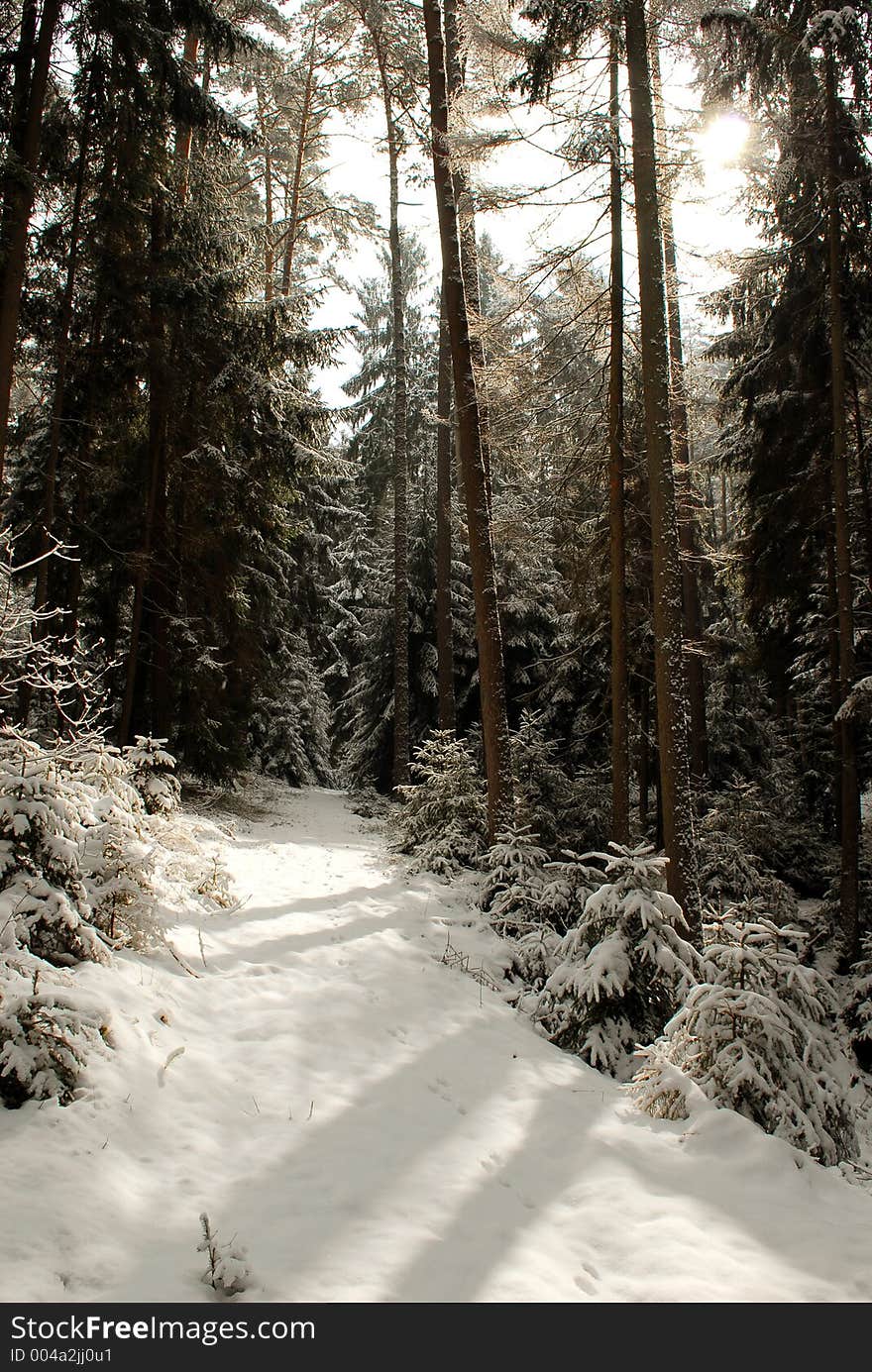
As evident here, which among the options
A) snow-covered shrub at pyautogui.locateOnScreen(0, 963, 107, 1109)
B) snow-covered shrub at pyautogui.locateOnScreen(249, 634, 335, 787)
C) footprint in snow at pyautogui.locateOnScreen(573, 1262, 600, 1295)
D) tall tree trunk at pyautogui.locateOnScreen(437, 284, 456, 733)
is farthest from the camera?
snow-covered shrub at pyautogui.locateOnScreen(249, 634, 335, 787)

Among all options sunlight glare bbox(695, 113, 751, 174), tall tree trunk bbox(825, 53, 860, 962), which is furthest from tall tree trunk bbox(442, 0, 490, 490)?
tall tree trunk bbox(825, 53, 860, 962)

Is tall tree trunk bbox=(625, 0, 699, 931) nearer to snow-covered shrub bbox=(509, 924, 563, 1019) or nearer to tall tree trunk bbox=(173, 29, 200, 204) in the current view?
snow-covered shrub bbox=(509, 924, 563, 1019)

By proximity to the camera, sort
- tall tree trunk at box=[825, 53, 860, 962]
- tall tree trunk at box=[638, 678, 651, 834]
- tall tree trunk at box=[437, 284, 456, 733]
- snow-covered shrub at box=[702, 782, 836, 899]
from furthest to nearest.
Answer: tall tree trunk at box=[437, 284, 456, 733]
tall tree trunk at box=[638, 678, 651, 834]
snow-covered shrub at box=[702, 782, 836, 899]
tall tree trunk at box=[825, 53, 860, 962]

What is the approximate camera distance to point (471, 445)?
30.5 feet

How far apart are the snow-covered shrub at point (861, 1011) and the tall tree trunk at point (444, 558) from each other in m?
8.14

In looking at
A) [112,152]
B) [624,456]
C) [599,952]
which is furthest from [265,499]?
[599,952]

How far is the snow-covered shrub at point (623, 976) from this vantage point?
550 cm

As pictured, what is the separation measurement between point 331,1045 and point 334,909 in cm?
269

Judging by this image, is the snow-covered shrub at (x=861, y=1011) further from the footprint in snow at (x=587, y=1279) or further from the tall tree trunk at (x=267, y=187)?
the tall tree trunk at (x=267, y=187)

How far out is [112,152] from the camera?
31.1 ft

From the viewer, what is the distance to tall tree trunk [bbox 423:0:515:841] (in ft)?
30.5

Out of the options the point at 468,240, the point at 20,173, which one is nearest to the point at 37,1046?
the point at 20,173

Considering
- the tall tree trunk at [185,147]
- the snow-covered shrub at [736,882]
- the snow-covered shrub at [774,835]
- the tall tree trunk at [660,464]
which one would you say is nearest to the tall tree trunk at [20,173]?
the tall tree trunk at [185,147]

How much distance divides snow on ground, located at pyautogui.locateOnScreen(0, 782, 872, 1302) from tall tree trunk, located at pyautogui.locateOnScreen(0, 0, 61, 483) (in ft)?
19.6
